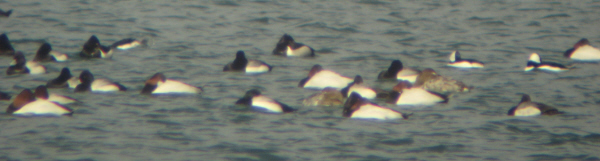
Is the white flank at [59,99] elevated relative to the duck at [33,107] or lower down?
elevated

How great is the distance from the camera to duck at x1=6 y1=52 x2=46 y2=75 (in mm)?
16422

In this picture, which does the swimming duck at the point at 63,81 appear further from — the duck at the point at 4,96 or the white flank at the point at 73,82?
the duck at the point at 4,96

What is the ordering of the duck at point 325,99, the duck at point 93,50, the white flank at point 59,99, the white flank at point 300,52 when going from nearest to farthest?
the white flank at point 59,99 < the duck at point 325,99 < the duck at point 93,50 < the white flank at point 300,52

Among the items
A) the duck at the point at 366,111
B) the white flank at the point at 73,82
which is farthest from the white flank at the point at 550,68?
the white flank at the point at 73,82

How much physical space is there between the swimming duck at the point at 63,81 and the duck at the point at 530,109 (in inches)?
299

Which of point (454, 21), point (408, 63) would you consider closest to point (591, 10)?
point (454, 21)

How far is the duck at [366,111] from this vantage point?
12578 millimetres

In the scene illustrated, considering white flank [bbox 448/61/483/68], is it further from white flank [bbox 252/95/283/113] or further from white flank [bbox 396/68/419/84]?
white flank [bbox 252/95/283/113]

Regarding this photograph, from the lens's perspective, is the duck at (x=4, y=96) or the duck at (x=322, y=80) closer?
the duck at (x=4, y=96)

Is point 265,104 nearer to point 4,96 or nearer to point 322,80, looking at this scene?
point 322,80

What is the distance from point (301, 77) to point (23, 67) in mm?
5460

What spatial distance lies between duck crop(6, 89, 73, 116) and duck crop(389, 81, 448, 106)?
17.2ft

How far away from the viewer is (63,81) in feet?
49.8

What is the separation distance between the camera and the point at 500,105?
542 inches
